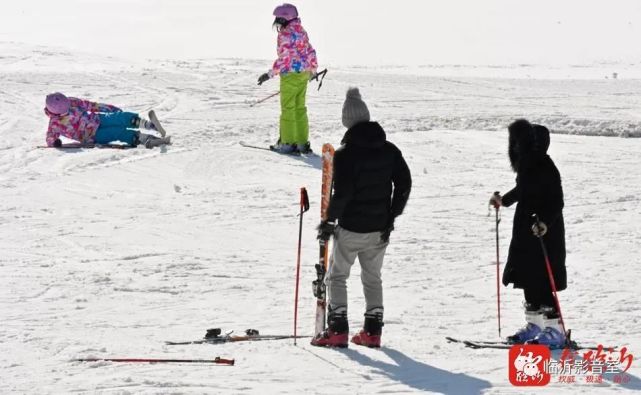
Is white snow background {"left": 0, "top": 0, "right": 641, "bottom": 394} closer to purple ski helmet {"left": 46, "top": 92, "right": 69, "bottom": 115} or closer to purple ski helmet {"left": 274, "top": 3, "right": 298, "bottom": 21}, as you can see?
purple ski helmet {"left": 46, "top": 92, "right": 69, "bottom": 115}

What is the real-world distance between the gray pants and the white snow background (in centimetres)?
30

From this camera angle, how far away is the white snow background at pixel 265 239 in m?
5.87

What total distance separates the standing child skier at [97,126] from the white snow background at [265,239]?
463 millimetres

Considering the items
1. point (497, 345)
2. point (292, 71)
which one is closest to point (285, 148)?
point (292, 71)

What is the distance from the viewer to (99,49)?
3303cm

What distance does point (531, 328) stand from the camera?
636cm

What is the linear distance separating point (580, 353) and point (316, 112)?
11375mm

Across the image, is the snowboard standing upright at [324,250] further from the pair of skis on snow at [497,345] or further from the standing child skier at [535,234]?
the standing child skier at [535,234]

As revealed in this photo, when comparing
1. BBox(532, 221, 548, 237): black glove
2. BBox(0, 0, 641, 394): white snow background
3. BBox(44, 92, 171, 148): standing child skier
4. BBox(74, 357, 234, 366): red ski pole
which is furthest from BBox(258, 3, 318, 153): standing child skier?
BBox(74, 357, 234, 366): red ski pole

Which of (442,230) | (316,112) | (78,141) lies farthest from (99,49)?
(442,230)

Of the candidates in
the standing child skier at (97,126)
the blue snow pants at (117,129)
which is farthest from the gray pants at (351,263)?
the blue snow pants at (117,129)

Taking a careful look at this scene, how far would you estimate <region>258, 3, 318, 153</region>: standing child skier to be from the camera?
12.9m

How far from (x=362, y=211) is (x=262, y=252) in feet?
9.45

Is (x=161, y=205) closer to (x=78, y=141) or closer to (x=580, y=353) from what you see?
(x=78, y=141)
